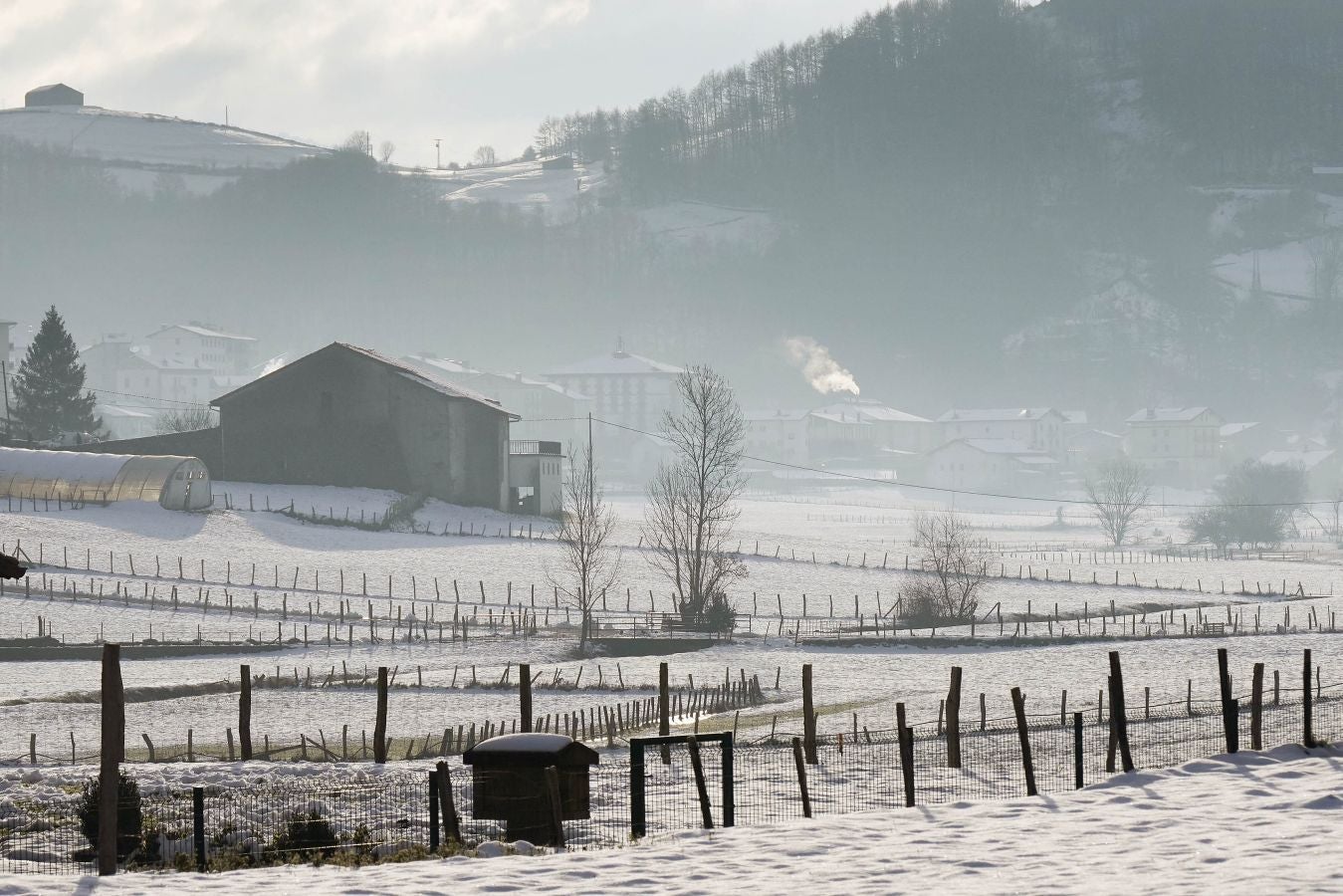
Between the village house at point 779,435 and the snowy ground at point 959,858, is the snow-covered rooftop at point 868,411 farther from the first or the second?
the snowy ground at point 959,858

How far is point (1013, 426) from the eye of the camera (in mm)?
177375

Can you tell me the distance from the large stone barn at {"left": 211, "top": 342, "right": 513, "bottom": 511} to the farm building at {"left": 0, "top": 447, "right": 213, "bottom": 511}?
926cm

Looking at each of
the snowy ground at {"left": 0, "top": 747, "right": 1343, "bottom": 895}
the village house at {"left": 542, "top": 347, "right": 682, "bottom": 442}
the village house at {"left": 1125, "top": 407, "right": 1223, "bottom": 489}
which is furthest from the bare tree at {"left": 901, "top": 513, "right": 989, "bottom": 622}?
the village house at {"left": 542, "top": 347, "right": 682, "bottom": 442}

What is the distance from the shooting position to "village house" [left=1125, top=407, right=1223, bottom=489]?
554 ft

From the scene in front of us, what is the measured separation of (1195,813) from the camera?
15.9 metres

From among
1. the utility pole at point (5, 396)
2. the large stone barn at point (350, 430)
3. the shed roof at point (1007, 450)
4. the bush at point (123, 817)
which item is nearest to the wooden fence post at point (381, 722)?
the bush at point (123, 817)

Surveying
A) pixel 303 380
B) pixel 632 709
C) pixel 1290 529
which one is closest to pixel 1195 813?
pixel 632 709

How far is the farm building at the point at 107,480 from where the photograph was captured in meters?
64.7

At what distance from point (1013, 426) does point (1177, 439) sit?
17.0 metres

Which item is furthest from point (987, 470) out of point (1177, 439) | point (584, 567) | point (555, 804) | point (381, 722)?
point (555, 804)

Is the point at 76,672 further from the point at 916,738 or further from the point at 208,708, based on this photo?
the point at 916,738

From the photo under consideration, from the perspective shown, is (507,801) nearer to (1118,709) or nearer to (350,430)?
(1118,709)

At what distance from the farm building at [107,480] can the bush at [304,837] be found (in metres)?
49.4

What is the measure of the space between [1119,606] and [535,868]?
45.1m
